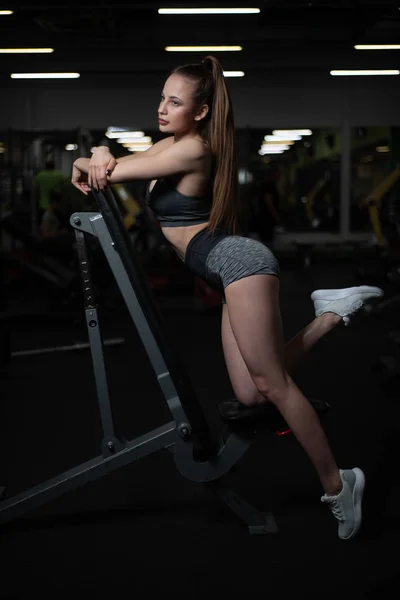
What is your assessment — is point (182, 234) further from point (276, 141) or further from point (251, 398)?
point (276, 141)

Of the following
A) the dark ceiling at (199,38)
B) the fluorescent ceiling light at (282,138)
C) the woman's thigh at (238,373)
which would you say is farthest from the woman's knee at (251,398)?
the fluorescent ceiling light at (282,138)

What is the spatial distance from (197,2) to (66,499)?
6.39m

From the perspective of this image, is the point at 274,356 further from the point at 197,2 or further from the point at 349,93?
the point at 349,93

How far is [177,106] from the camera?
6.19 ft

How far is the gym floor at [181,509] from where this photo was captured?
5.80ft

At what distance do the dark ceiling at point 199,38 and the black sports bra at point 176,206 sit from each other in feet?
25.7

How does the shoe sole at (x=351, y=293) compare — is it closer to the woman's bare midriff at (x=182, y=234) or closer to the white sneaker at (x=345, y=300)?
the white sneaker at (x=345, y=300)

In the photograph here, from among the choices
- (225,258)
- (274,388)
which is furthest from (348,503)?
(225,258)

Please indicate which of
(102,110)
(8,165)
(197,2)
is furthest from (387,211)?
(102,110)

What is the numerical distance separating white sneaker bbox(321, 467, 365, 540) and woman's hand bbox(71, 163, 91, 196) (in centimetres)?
104

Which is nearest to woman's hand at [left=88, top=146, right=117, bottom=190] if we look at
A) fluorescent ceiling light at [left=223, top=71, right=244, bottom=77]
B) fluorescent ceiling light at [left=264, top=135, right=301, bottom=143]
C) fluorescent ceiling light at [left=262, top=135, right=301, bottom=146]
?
fluorescent ceiling light at [left=223, top=71, right=244, bottom=77]

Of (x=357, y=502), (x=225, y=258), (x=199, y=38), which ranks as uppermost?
(x=199, y=38)

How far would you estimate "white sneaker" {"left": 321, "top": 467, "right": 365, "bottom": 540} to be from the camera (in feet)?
6.32

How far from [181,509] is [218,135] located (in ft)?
3.65
